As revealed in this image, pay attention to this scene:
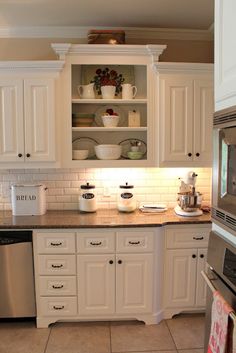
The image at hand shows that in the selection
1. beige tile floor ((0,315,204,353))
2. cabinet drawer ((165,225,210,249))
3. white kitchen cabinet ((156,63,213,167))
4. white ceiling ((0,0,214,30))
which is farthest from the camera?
white kitchen cabinet ((156,63,213,167))

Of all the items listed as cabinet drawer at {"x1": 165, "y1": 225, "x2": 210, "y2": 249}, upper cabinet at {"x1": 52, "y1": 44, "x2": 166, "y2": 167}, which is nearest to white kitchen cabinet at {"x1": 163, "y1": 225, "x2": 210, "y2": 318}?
cabinet drawer at {"x1": 165, "y1": 225, "x2": 210, "y2": 249}

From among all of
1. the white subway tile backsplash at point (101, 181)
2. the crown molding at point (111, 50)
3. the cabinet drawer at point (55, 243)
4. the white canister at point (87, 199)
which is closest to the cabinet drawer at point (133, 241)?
the cabinet drawer at point (55, 243)

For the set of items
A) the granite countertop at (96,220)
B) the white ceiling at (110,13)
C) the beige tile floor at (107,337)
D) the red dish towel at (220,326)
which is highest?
the white ceiling at (110,13)

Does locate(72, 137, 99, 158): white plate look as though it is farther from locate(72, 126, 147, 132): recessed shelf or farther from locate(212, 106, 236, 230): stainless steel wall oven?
locate(212, 106, 236, 230): stainless steel wall oven

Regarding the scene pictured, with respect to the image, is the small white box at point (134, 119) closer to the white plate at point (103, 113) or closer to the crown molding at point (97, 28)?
the white plate at point (103, 113)

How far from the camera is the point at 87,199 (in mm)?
2998

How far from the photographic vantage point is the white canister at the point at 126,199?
298cm

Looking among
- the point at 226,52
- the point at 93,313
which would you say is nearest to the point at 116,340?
the point at 93,313

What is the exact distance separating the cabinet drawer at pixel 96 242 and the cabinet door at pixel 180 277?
19.4 inches

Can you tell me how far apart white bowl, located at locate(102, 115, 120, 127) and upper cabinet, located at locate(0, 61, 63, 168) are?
428 millimetres

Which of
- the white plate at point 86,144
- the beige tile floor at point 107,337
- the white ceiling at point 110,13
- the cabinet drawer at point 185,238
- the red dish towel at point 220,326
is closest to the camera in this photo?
the red dish towel at point 220,326

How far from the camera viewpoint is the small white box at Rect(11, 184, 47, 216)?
2.92 metres

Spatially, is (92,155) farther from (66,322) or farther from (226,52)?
(226,52)

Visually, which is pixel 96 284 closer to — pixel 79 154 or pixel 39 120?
pixel 79 154
